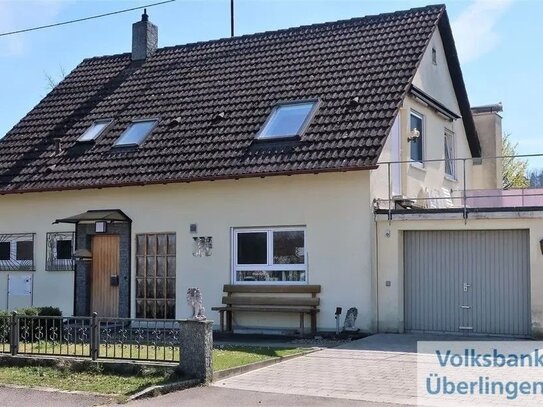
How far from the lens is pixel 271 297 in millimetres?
17297

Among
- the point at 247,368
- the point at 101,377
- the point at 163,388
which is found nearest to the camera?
the point at 163,388

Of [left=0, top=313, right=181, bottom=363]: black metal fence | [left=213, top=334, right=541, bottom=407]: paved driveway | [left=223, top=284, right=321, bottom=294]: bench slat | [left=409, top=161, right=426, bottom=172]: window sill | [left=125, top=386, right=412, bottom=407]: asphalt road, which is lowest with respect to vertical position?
[left=125, top=386, right=412, bottom=407]: asphalt road

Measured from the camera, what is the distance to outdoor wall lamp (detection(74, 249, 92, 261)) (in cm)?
1912

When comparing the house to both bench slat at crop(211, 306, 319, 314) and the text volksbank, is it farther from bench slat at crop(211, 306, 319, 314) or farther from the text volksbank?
the text volksbank

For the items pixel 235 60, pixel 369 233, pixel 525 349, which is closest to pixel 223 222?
pixel 369 233

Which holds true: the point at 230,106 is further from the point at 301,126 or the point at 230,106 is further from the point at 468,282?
the point at 468,282

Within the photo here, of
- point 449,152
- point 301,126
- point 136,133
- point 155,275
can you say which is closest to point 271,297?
point 155,275

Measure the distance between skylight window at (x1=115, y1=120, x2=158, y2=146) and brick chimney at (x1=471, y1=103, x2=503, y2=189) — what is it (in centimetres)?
1052

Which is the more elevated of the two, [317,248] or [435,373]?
[317,248]

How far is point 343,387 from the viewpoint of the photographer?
424 inches

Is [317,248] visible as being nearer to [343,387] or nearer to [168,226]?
[168,226]

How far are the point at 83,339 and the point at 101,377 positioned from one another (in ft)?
4.50

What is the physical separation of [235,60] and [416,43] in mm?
5280

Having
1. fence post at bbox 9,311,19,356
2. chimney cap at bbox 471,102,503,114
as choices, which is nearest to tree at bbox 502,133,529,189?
chimney cap at bbox 471,102,503,114
